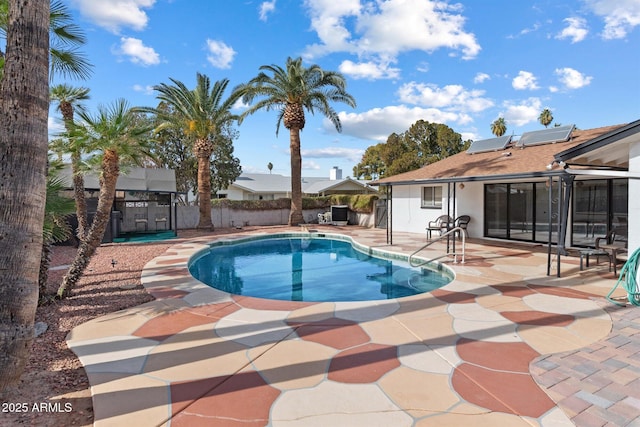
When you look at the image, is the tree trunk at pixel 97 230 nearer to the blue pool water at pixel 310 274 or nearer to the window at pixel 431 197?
the blue pool water at pixel 310 274

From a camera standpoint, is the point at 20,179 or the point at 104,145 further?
the point at 104,145

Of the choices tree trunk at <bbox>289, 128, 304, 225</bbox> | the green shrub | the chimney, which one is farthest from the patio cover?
the chimney

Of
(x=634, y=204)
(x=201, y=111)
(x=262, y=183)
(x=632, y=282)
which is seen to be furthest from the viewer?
(x=262, y=183)

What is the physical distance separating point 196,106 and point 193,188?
50.1ft

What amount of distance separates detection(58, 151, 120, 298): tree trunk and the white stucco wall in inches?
379

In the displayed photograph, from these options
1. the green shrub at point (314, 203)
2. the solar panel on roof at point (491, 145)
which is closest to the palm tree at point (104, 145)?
the solar panel on roof at point (491, 145)

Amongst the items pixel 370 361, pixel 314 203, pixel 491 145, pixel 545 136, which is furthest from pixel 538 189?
pixel 314 203

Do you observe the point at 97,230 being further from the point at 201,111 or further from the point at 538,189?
the point at 201,111

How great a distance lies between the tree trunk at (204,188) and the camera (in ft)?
63.9

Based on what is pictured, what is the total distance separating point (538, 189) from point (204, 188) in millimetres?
16272

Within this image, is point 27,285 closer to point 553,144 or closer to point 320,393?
point 320,393

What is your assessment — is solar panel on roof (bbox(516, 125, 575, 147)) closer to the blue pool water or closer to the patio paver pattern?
the blue pool water

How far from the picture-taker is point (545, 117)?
4103cm

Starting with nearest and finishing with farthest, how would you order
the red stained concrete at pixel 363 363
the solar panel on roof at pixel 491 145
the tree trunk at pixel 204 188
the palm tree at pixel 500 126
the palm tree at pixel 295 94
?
the red stained concrete at pixel 363 363
the solar panel on roof at pixel 491 145
the palm tree at pixel 295 94
the tree trunk at pixel 204 188
the palm tree at pixel 500 126
